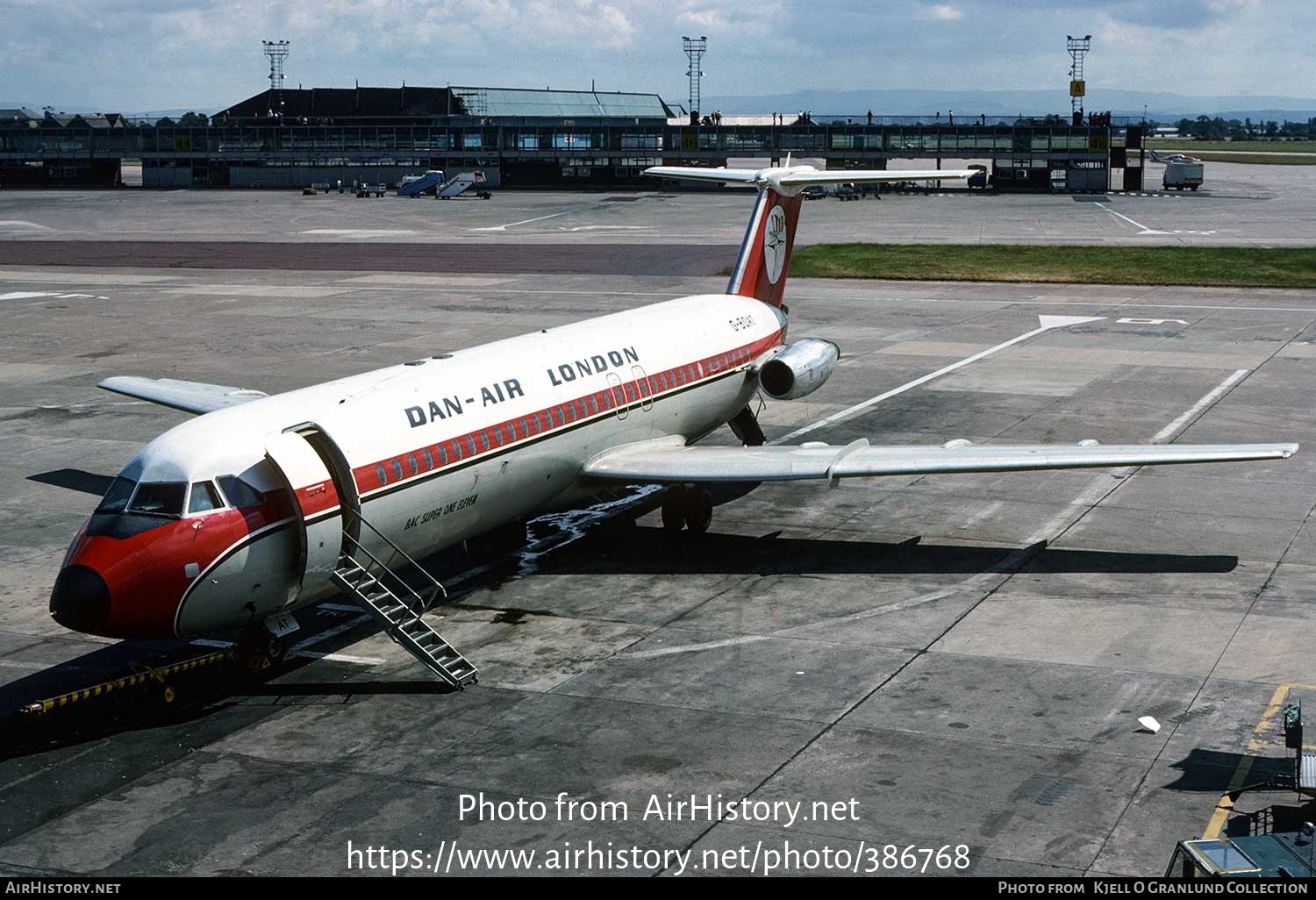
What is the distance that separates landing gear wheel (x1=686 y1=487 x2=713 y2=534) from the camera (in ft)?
88.1

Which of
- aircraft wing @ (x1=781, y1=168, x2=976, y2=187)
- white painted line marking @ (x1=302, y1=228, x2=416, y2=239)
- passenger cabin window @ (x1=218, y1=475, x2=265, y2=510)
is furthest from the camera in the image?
white painted line marking @ (x1=302, y1=228, x2=416, y2=239)

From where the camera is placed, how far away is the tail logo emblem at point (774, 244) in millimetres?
33438

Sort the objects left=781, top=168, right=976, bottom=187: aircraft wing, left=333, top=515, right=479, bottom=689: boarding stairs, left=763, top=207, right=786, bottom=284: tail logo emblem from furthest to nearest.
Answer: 1. left=763, top=207, right=786, bottom=284: tail logo emblem
2. left=781, top=168, right=976, bottom=187: aircraft wing
3. left=333, top=515, right=479, bottom=689: boarding stairs

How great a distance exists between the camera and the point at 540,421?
2381cm

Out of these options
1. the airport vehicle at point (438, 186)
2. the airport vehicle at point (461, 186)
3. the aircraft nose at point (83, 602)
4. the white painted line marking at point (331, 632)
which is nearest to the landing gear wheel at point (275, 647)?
the white painted line marking at point (331, 632)

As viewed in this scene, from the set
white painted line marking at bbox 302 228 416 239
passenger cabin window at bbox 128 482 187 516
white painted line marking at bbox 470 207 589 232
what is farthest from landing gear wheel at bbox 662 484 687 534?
white painted line marking at bbox 470 207 589 232

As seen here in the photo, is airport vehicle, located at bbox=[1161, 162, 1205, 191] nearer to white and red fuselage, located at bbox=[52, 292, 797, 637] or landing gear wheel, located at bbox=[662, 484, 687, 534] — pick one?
white and red fuselage, located at bbox=[52, 292, 797, 637]

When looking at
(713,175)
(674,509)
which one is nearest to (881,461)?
(674,509)

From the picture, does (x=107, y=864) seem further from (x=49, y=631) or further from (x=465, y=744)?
(x=49, y=631)

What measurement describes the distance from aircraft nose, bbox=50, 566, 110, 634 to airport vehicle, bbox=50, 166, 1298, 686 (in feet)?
0.07

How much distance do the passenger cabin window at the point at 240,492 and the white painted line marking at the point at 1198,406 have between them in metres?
22.6

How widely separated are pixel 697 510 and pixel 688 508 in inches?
7.4
